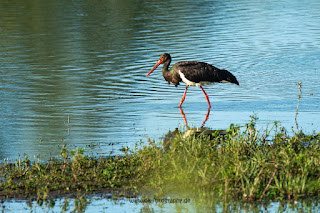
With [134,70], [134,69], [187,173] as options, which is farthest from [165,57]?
[187,173]

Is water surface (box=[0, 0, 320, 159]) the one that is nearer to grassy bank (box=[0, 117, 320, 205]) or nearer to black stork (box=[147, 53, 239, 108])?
black stork (box=[147, 53, 239, 108])

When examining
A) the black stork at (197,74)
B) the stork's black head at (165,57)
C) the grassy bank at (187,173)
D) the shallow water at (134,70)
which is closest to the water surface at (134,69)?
the shallow water at (134,70)

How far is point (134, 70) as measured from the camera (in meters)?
20.7

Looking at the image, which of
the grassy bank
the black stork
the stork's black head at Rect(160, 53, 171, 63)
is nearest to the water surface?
the black stork

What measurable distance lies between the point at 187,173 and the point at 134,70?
12.3 metres

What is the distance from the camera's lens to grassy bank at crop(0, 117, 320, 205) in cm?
806

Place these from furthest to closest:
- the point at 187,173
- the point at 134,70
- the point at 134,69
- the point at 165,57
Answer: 1. the point at 134,69
2. the point at 134,70
3. the point at 165,57
4. the point at 187,173

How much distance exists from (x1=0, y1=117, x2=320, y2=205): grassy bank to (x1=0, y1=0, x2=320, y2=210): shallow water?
1.31 meters

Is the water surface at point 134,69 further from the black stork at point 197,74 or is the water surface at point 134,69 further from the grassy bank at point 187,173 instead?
the grassy bank at point 187,173

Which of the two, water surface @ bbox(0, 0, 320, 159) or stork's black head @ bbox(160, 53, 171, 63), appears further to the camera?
stork's black head @ bbox(160, 53, 171, 63)

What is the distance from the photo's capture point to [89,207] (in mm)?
7809

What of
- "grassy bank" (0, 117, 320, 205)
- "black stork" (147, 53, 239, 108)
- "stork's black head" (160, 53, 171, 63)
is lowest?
"grassy bank" (0, 117, 320, 205)

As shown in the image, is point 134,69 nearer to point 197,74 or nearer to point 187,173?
point 197,74

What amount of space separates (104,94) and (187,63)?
2.81 metres
